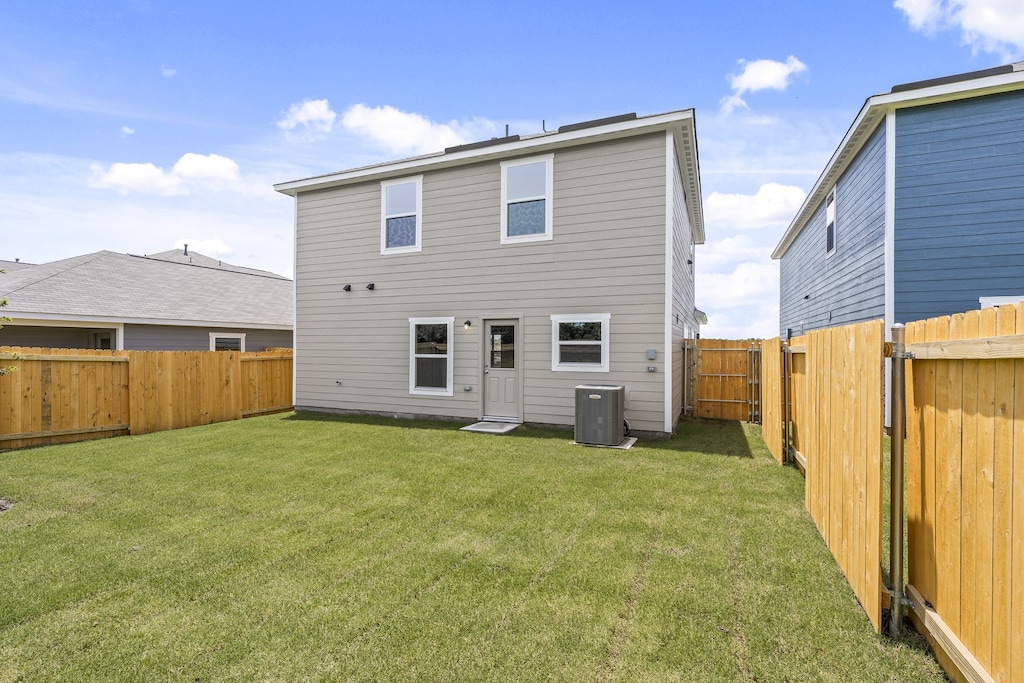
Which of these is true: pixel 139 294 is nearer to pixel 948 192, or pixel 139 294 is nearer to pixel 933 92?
pixel 933 92

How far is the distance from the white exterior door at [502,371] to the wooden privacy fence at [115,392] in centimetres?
608

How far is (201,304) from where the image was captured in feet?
48.5

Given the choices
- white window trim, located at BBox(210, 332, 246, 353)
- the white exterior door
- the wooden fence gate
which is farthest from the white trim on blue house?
white window trim, located at BBox(210, 332, 246, 353)

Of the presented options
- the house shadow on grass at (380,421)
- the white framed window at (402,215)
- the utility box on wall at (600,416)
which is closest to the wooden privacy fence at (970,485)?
the utility box on wall at (600,416)

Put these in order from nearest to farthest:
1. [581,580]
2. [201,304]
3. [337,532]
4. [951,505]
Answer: [951,505] < [581,580] < [337,532] < [201,304]

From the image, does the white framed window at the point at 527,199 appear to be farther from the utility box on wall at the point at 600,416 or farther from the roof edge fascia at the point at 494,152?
the utility box on wall at the point at 600,416

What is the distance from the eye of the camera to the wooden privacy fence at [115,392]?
778cm

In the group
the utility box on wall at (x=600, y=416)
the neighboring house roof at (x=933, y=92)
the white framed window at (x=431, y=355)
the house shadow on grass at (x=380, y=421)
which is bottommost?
the house shadow on grass at (x=380, y=421)

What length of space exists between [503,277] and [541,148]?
263 centimetres

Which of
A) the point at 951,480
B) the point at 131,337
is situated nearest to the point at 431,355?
the point at 951,480

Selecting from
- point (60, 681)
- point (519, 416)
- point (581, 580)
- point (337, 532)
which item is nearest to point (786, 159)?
point (519, 416)

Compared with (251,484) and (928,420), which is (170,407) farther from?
(928,420)

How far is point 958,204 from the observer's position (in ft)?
25.5

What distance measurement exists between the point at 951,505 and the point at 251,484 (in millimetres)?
6299
